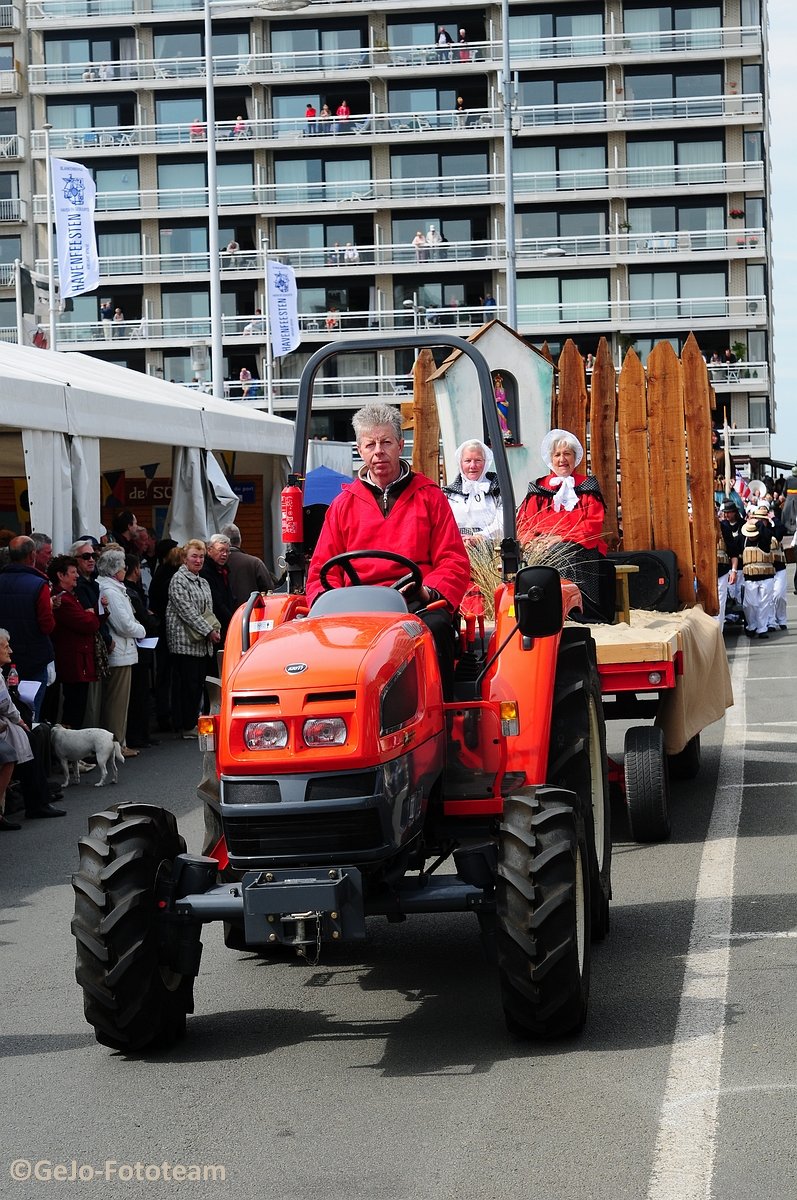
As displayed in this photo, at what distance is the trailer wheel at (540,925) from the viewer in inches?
209

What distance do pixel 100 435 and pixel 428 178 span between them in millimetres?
59008

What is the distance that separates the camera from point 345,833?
5227 millimetres

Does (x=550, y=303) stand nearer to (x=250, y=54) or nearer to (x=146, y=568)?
A: (x=250, y=54)

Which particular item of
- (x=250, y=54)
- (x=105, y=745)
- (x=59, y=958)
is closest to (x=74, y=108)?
(x=250, y=54)

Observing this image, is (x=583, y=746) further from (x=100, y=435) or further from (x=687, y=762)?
(x=100, y=435)

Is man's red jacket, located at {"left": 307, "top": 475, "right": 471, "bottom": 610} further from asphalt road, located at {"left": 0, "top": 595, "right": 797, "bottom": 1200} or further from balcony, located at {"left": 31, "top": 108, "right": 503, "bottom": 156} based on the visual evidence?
balcony, located at {"left": 31, "top": 108, "right": 503, "bottom": 156}

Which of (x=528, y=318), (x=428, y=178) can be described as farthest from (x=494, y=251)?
(x=428, y=178)

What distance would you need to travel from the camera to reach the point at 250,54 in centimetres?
7181

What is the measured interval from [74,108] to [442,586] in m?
72.2

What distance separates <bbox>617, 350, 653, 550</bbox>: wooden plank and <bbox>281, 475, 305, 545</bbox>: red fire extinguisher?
258 inches

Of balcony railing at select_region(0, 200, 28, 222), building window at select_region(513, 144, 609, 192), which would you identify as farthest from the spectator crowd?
balcony railing at select_region(0, 200, 28, 222)

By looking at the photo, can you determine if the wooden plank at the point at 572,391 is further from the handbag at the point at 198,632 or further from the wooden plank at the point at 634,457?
the handbag at the point at 198,632

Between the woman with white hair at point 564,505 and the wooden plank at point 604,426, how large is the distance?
122 inches

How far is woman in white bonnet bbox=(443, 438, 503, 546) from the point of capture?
1006 centimetres
